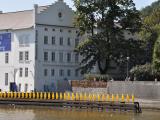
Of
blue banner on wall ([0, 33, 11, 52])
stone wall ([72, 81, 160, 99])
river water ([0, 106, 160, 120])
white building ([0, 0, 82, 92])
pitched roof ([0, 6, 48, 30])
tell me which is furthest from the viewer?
blue banner on wall ([0, 33, 11, 52])

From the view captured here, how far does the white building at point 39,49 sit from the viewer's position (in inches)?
4382

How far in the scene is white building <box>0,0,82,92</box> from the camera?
111m

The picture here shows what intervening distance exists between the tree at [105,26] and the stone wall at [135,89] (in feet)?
38.0

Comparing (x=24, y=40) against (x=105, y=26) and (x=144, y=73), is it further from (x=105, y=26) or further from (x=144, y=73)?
(x=144, y=73)

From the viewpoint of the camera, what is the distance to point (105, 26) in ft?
352

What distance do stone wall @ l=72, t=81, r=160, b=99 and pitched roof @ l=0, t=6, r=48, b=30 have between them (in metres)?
22.8

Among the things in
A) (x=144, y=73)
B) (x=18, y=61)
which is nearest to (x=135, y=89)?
(x=144, y=73)

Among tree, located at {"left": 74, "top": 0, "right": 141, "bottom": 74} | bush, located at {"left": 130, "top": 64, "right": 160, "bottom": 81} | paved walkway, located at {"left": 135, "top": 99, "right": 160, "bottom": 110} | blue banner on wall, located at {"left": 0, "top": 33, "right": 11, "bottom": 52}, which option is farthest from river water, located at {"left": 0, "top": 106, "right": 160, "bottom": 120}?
blue banner on wall, located at {"left": 0, "top": 33, "right": 11, "bottom": 52}

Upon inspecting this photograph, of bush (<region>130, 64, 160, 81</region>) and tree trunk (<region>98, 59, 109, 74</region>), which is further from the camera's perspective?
tree trunk (<region>98, 59, 109, 74</region>)

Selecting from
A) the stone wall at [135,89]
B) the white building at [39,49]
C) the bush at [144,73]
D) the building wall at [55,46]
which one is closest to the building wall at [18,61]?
the white building at [39,49]

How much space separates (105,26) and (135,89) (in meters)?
20.0

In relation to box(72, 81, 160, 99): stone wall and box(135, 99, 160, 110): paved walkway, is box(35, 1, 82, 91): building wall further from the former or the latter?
box(135, 99, 160, 110): paved walkway

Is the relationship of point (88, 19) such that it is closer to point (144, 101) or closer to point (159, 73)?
point (159, 73)

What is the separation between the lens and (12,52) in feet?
382
